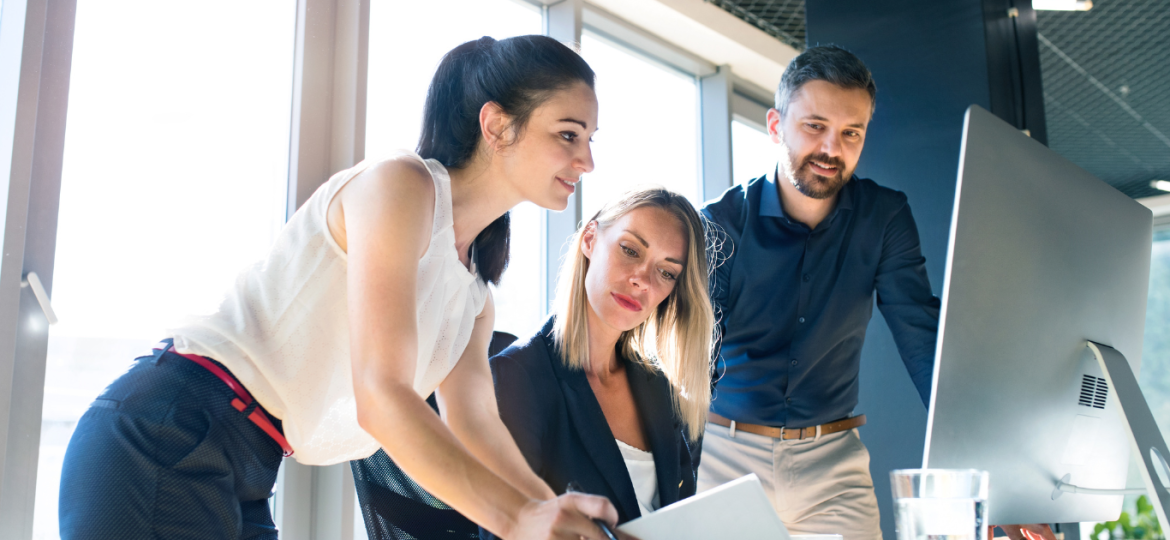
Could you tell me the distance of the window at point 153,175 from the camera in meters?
1.70

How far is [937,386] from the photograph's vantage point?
31.2 inches

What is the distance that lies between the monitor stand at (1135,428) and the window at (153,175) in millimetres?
1421

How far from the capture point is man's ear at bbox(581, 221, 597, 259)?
1688 mm

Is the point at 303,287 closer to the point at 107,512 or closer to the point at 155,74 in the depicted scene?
the point at 107,512

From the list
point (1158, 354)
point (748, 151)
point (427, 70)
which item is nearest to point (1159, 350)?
point (1158, 354)

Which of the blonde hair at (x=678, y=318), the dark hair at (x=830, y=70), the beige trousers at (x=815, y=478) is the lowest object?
the beige trousers at (x=815, y=478)

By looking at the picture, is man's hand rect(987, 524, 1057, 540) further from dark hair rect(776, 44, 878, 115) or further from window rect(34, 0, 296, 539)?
window rect(34, 0, 296, 539)

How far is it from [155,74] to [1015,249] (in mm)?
1870

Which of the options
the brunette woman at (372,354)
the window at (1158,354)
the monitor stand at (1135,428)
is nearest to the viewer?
the brunette woman at (372,354)

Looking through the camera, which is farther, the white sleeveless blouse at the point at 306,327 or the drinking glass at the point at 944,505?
the white sleeveless blouse at the point at 306,327

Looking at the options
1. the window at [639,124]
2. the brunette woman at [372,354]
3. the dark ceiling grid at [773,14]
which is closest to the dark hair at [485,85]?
the brunette woman at [372,354]

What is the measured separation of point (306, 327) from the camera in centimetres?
97

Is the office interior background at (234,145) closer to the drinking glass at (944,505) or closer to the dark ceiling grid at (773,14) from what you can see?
the dark ceiling grid at (773,14)

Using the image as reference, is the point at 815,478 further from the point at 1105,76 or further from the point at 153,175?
the point at 1105,76
